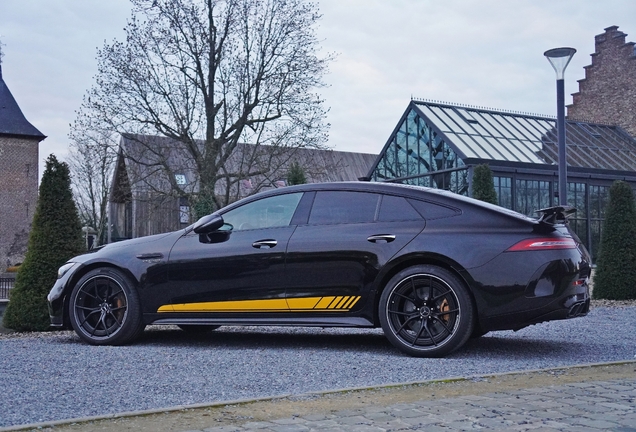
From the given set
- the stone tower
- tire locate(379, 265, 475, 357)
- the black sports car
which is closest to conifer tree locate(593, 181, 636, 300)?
the black sports car

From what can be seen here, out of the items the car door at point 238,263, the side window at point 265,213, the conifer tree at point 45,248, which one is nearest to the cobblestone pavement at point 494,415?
the car door at point 238,263

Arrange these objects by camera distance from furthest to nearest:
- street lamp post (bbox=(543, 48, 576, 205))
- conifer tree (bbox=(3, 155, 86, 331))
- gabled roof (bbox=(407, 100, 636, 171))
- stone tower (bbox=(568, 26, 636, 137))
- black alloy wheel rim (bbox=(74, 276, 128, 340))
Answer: stone tower (bbox=(568, 26, 636, 137))
gabled roof (bbox=(407, 100, 636, 171))
street lamp post (bbox=(543, 48, 576, 205))
conifer tree (bbox=(3, 155, 86, 331))
black alloy wheel rim (bbox=(74, 276, 128, 340))

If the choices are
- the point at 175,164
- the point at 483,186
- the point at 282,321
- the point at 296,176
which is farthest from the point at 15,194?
the point at 282,321

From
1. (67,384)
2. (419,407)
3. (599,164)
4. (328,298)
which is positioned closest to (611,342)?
(328,298)

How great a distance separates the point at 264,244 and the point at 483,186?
36.8 ft

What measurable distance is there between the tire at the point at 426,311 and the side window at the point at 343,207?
0.69m

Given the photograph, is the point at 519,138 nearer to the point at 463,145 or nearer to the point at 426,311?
the point at 463,145

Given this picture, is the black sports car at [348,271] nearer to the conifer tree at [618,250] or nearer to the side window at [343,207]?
the side window at [343,207]

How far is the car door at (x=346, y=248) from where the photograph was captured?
6414mm

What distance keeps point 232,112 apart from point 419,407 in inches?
1013

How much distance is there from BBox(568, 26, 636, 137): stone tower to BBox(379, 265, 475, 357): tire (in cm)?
3688

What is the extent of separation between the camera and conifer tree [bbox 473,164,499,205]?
55.8ft

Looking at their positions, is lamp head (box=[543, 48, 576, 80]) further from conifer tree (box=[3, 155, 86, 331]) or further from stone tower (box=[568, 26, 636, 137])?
stone tower (box=[568, 26, 636, 137])

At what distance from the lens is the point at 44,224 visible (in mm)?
9930
